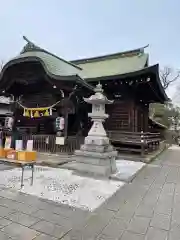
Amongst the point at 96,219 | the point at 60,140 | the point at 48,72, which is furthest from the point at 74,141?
the point at 96,219

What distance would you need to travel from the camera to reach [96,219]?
2.95m

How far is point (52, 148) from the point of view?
9.28m

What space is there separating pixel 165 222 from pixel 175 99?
36.3m

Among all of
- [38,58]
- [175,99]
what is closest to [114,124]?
[38,58]

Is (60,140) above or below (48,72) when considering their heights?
below

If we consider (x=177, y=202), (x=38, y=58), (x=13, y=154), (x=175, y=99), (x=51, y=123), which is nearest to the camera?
(x=177, y=202)

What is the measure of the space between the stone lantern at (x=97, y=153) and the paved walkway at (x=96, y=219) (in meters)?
1.46

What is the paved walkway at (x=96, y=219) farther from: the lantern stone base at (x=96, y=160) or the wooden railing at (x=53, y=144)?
the wooden railing at (x=53, y=144)

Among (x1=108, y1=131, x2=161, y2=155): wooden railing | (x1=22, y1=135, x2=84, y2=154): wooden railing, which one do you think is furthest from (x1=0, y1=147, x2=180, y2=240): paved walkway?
(x1=22, y1=135, x2=84, y2=154): wooden railing

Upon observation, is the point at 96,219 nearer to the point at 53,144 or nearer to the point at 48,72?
the point at 53,144

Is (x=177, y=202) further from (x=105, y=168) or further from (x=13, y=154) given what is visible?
(x=13, y=154)

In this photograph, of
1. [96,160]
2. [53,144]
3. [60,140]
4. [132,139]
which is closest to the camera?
[96,160]

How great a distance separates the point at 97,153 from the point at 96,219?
2670 mm

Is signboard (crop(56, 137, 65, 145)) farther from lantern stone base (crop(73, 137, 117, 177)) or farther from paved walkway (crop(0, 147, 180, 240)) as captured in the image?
paved walkway (crop(0, 147, 180, 240))
